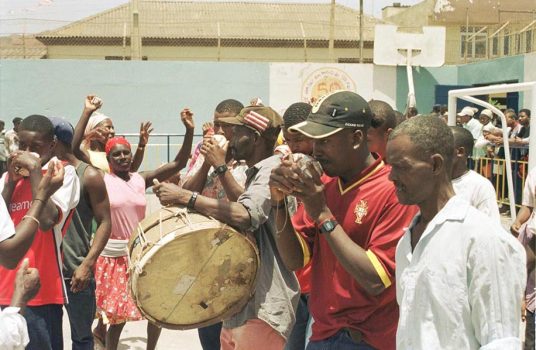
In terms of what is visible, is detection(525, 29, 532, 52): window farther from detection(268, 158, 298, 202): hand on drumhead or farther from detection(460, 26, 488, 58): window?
detection(268, 158, 298, 202): hand on drumhead

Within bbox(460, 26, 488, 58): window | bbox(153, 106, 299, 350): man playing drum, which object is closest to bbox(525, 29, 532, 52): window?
bbox(460, 26, 488, 58): window

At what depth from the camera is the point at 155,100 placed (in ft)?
64.6

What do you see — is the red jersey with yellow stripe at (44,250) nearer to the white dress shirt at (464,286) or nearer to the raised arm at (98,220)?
the raised arm at (98,220)

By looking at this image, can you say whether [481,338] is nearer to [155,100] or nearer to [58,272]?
[58,272]

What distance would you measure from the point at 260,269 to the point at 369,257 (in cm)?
92

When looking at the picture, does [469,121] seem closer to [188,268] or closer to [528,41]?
[528,41]

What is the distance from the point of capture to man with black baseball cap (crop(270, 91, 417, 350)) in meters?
2.91

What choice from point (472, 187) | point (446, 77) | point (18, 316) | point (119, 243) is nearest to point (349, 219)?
point (18, 316)

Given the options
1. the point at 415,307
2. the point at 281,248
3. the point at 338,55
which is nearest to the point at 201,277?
the point at 281,248

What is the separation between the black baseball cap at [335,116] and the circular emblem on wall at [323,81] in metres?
17.1

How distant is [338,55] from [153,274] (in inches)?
1157

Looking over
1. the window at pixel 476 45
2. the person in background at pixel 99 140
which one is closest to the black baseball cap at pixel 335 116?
the person in background at pixel 99 140

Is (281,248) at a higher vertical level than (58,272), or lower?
higher

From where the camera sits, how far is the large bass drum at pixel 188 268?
3.46m
